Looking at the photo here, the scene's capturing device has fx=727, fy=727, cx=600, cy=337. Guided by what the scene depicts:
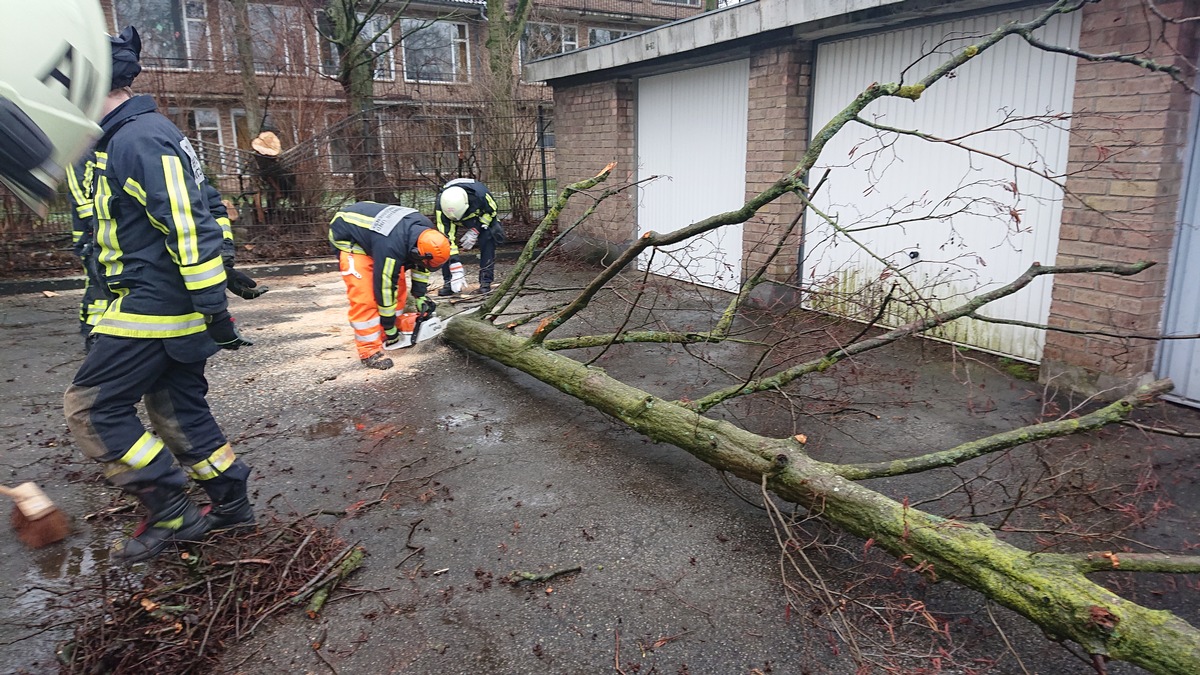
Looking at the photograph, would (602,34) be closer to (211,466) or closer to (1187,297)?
(1187,297)

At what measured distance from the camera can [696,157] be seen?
877 centimetres

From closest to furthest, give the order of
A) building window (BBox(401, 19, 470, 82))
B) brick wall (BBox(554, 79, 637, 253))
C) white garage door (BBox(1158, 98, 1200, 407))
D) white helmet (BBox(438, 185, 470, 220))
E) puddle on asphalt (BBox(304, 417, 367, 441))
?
1. white garage door (BBox(1158, 98, 1200, 407))
2. puddle on asphalt (BBox(304, 417, 367, 441))
3. white helmet (BBox(438, 185, 470, 220))
4. brick wall (BBox(554, 79, 637, 253))
5. building window (BBox(401, 19, 470, 82))

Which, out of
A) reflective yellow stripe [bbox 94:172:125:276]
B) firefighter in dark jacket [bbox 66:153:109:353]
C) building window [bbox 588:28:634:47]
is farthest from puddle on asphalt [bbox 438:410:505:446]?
building window [bbox 588:28:634:47]

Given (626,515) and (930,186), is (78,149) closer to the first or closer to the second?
(626,515)

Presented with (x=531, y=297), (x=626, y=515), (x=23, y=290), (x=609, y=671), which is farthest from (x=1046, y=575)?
(x=23, y=290)

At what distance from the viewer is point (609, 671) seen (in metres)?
2.40

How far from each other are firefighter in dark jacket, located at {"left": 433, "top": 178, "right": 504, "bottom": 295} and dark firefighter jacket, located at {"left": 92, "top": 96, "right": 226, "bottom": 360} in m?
4.90

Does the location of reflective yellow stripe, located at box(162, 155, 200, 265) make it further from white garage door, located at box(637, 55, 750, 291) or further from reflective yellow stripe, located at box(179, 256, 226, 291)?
white garage door, located at box(637, 55, 750, 291)

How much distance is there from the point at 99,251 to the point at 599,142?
25.9 ft

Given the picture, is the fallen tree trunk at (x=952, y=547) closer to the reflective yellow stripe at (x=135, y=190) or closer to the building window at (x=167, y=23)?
the reflective yellow stripe at (x=135, y=190)

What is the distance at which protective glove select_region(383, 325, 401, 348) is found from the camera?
600 cm

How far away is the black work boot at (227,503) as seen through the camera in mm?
3182

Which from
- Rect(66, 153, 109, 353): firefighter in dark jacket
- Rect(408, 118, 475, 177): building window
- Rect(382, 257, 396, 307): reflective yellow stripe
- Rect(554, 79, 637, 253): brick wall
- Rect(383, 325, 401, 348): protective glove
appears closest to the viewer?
Rect(66, 153, 109, 353): firefighter in dark jacket

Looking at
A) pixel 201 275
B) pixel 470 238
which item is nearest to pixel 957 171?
pixel 470 238
